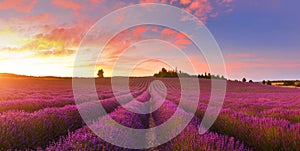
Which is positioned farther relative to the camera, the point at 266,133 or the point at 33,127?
the point at 33,127

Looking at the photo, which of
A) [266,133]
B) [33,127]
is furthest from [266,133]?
[33,127]

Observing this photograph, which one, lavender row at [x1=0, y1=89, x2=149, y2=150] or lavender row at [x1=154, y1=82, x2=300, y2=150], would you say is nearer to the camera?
lavender row at [x1=154, y1=82, x2=300, y2=150]

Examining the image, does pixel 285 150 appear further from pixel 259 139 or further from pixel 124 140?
pixel 124 140

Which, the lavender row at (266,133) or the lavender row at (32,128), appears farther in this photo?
the lavender row at (32,128)

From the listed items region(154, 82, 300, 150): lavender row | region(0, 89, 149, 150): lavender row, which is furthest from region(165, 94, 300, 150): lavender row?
region(0, 89, 149, 150): lavender row

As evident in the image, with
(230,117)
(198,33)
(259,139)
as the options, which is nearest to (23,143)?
(259,139)

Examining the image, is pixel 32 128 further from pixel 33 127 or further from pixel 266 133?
pixel 266 133

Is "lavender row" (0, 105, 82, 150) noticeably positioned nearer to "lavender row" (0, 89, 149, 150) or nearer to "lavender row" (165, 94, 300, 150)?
"lavender row" (0, 89, 149, 150)

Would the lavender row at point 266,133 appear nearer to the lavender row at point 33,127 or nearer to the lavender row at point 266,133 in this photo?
the lavender row at point 266,133

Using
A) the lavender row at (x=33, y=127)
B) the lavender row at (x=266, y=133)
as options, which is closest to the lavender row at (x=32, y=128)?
the lavender row at (x=33, y=127)

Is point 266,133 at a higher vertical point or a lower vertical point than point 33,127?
higher

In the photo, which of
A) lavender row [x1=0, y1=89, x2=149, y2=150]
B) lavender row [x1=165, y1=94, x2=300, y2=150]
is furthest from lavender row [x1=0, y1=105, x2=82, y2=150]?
lavender row [x1=165, y1=94, x2=300, y2=150]

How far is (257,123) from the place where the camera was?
5.41 metres

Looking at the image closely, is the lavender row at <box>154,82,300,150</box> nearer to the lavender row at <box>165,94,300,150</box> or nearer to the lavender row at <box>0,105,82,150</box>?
the lavender row at <box>165,94,300,150</box>
